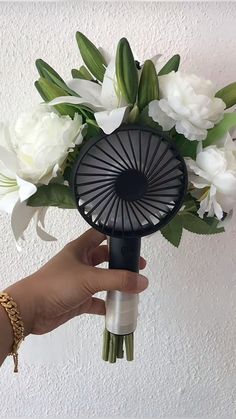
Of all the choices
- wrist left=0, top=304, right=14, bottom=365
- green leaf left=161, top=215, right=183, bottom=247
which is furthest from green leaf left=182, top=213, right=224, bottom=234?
wrist left=0, top=304, right=14, bottom=365

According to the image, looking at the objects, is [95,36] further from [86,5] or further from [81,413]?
[81,413]

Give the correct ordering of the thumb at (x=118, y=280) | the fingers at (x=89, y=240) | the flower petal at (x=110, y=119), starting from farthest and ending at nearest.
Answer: the fingers at (x=89, y=240) < the thumb at (x=118, y=280) < the flower petal at (x=110, y=119)

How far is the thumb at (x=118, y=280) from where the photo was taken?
73 cm

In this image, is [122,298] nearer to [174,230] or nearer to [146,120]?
[174,230]

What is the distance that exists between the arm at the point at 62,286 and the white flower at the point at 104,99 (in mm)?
237

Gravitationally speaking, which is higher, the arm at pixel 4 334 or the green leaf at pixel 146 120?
the green leaf at pixel 146 120

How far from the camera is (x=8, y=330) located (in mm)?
765

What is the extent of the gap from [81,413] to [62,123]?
28.7 inches

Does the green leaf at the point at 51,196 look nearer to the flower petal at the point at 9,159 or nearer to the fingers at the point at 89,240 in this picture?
the flower petal at the point at 9,159

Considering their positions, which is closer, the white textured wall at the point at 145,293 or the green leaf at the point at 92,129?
the green leaf at the point at 92,129

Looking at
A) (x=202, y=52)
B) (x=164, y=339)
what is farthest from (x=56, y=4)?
(x=164, y=339)

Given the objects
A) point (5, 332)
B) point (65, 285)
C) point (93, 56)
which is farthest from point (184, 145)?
point (5, 332)

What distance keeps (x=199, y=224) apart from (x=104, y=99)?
24cm

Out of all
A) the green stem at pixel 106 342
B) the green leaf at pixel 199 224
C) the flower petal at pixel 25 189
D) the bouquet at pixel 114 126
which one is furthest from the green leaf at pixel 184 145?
the green stem at pixel 106 342
